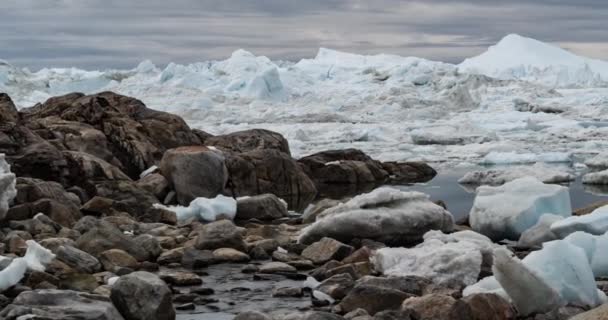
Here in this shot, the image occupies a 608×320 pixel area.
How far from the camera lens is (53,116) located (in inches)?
758

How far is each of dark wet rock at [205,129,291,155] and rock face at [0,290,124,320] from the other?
13.0m

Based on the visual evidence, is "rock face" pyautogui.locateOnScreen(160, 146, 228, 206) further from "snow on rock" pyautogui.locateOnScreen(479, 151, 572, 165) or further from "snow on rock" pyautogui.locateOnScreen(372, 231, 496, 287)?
"snow on rock" pyautogui.locateOnScreen(479, 151, 572, 165)

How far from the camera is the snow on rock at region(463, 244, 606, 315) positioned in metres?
6.62

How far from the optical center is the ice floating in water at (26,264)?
281 inches

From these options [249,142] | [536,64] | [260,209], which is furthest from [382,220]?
[536,64]

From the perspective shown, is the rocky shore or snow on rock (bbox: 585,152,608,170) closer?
the rocky shore

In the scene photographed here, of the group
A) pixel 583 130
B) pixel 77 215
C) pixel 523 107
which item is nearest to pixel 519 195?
pixel 77 215

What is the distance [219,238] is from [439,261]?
8.77ft

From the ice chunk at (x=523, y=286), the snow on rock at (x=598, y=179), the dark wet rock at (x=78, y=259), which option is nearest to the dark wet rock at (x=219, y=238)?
the dark wet rock at (x=78, y=259)

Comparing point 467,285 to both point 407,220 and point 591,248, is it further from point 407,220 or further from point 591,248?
point 407,220

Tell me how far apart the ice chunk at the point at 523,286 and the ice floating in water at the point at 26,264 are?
145 inches

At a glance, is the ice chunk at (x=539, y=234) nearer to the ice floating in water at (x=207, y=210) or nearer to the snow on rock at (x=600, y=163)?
the ice floating in water at (x=207, y=210)

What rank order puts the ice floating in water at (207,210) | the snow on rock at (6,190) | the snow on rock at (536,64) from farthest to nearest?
1. the snow on rock at (536,64)
2. the ice floating in water at (207,210)
3. the snow on rock at (6,190)

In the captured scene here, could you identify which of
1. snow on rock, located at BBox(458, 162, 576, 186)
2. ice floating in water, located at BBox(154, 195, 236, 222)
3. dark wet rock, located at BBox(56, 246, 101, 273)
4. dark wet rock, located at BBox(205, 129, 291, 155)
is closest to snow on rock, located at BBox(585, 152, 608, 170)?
snow on rock, located at BBox(458, 162, 576, 186)
